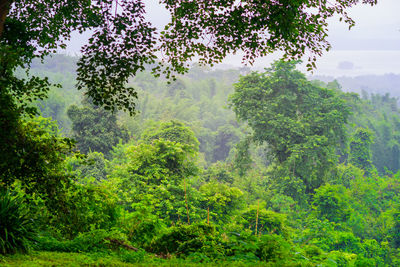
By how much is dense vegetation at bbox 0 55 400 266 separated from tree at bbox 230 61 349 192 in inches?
3.4

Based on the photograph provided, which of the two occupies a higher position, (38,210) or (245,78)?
(245,78)

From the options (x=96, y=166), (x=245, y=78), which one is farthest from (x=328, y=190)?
(x=96, y=166)

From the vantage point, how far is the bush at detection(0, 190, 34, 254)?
4.00 m

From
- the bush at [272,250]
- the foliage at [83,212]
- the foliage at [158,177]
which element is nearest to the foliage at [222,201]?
the foliage at [158,177]

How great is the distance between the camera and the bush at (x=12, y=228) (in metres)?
4.00

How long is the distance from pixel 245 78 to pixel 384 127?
31886mm

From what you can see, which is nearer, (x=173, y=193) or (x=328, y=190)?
(x=173, y=193)

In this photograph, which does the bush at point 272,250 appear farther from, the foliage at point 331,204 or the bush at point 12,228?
the foliage at point 331,204

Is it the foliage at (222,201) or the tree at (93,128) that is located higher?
the tree at (93,128)

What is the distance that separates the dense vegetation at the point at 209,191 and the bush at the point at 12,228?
0.7 inches

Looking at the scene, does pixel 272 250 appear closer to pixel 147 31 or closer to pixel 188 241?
pixel 188 241

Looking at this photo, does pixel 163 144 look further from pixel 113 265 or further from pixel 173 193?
pixel 113 265

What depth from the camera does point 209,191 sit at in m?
16.6

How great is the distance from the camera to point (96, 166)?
2206cm
